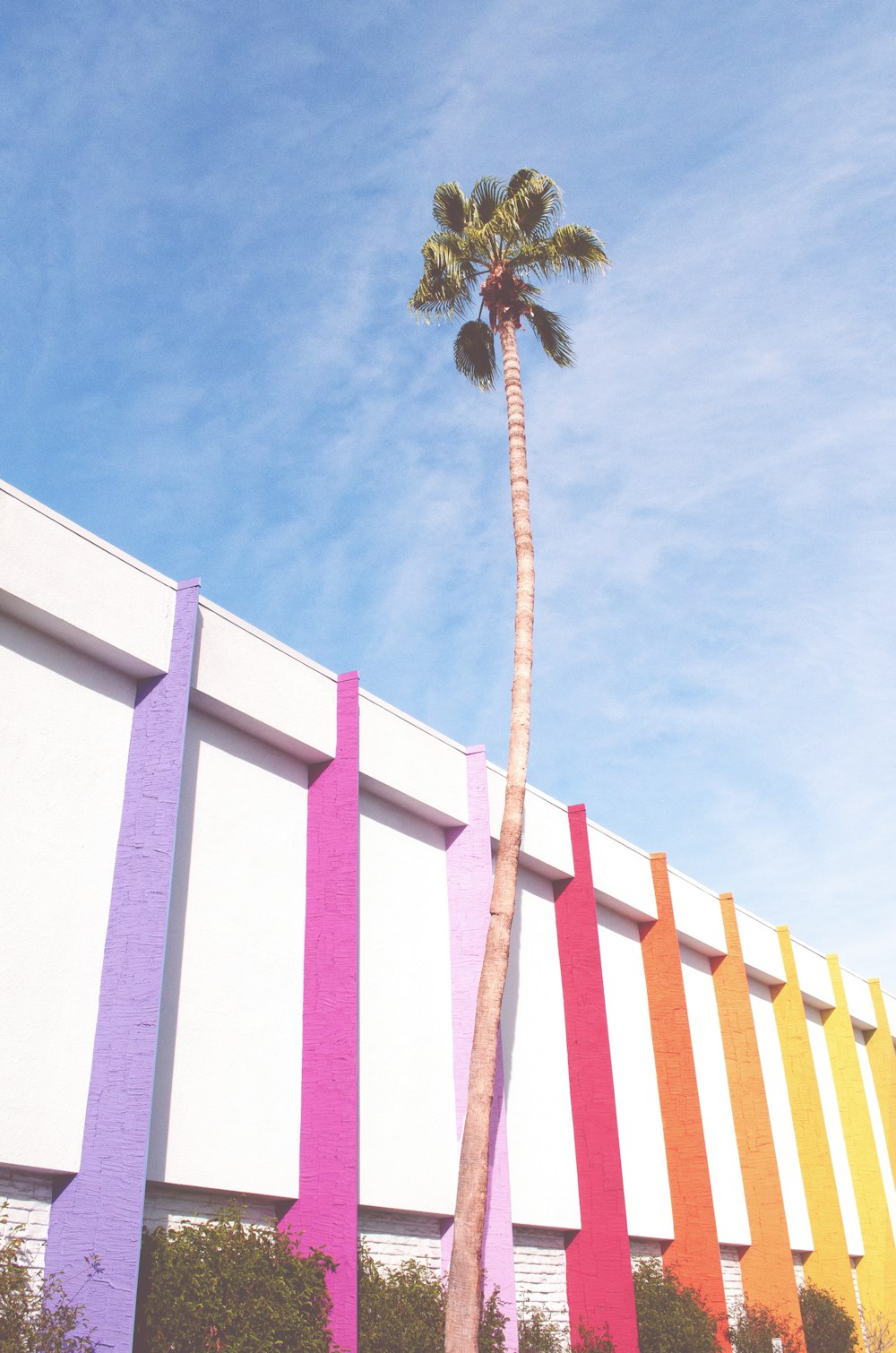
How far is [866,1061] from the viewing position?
3444cm

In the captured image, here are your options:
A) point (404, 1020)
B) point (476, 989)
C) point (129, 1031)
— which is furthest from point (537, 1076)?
point (129, 1031)

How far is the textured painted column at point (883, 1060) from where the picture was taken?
33469mm

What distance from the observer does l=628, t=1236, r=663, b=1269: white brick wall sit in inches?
849

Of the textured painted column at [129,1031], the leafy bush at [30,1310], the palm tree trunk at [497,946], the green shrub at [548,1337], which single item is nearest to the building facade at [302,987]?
the textured painted column at [129,1031]

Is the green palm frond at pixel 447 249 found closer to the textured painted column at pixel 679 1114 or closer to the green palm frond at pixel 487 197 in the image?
the green palm frond at pixel 487 197

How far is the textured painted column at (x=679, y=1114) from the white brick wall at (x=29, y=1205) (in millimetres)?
13774

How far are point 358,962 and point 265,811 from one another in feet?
8.40

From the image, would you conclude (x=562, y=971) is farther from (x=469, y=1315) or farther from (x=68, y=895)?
(x=68, y=895)

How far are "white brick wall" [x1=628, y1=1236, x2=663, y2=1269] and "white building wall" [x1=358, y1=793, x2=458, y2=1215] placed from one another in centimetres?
596

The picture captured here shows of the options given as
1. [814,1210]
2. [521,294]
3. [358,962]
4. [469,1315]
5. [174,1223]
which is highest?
[521,294]

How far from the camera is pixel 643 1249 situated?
862 inches

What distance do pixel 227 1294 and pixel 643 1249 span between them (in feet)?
37.6

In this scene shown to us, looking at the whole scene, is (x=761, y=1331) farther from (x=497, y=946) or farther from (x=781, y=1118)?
(x=497, y=946)

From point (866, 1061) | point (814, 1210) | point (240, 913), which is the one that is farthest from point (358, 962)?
point (866, 1061)
